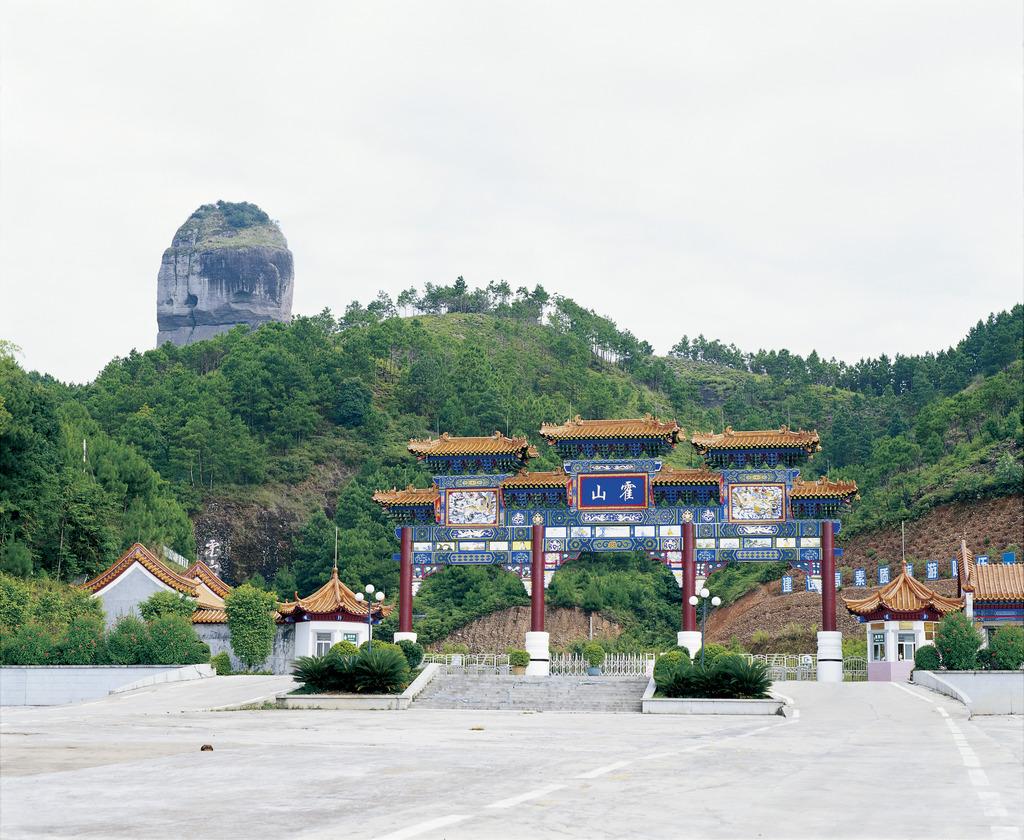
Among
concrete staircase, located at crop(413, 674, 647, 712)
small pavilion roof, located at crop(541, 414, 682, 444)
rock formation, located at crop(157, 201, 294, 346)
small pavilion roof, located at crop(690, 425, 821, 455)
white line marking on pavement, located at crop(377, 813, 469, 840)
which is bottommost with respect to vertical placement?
concrete staircase, located at crop(413, 674, 647, 712)

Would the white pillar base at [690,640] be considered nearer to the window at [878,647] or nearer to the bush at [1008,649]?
the window at [878,647]

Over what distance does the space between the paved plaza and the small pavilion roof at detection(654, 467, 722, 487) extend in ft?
58.2

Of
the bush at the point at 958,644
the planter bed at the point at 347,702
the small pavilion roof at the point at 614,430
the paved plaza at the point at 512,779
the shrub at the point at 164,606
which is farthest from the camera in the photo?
the shrub at the point at 164,606

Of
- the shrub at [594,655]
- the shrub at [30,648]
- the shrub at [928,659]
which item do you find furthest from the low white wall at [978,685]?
the shrub at [30,648]

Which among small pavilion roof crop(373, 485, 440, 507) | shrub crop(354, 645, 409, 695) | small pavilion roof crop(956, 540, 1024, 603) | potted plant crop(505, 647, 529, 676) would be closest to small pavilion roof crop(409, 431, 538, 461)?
small pavilion roof crop(373, 485, 440, 507)

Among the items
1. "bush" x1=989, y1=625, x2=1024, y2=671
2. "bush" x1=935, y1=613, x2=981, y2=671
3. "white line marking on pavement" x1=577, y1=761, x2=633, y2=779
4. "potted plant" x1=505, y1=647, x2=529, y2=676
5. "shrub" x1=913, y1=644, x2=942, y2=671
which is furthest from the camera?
"potted plant" x1=505, y1=647, x2=529, y2=676

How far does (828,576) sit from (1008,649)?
776cm

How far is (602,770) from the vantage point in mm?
13891

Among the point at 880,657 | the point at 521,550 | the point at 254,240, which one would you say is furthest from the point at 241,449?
the point at 254,240

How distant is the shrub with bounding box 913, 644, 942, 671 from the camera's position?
3700 centimetres

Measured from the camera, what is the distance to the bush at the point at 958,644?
35844 mm

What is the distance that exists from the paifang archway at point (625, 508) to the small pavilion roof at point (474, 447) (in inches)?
1.8

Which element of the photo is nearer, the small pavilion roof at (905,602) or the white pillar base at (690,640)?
the white pillar base at (690,640)

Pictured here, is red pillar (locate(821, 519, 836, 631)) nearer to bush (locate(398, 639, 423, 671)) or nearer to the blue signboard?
the blue signboard
